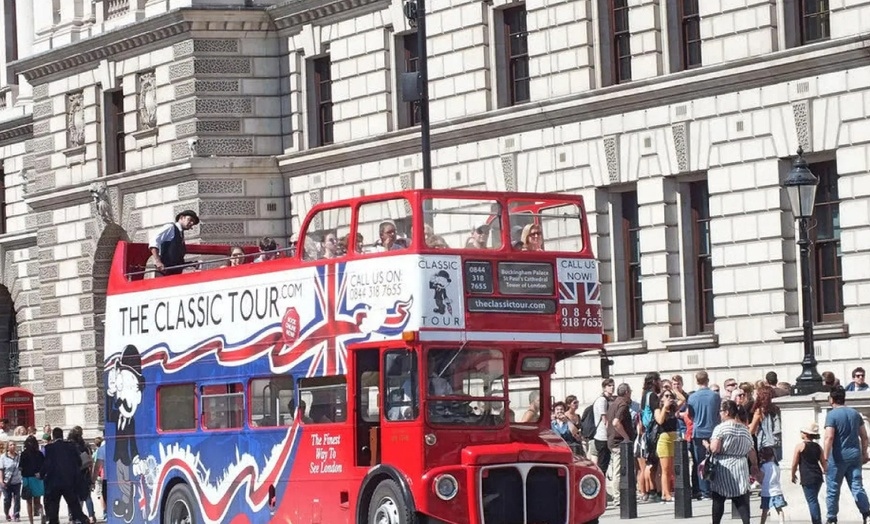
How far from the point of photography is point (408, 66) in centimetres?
4753

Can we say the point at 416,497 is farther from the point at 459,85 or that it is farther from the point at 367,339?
the point at 459,85

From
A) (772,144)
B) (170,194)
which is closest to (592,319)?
(772,144)

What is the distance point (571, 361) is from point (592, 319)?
1738cm

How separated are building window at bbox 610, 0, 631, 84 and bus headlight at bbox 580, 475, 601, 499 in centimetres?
1783

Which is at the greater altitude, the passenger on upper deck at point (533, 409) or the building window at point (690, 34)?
the building window at point (690, 34)

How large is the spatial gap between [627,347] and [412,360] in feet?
57.3

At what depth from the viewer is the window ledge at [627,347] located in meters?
40.3

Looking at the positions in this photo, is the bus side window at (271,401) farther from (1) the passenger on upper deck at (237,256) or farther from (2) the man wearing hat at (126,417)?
(2) the man wearing hat at (126,417)

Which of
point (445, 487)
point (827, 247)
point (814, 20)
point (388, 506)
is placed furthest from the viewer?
point (814, 20)

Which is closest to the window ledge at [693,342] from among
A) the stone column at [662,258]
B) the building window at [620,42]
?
the stone column at [662,258]

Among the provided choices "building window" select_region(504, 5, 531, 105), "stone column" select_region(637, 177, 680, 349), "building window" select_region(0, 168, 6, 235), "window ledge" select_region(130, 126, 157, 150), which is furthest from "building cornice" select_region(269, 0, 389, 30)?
"building window" select_region(0, 168, 6, 235)

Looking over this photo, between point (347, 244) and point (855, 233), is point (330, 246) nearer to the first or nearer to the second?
point (347, 244)

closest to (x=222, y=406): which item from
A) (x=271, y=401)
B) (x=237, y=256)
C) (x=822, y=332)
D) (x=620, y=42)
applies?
(x=271, y=401)

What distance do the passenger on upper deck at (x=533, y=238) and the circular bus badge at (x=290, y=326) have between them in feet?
9.51
